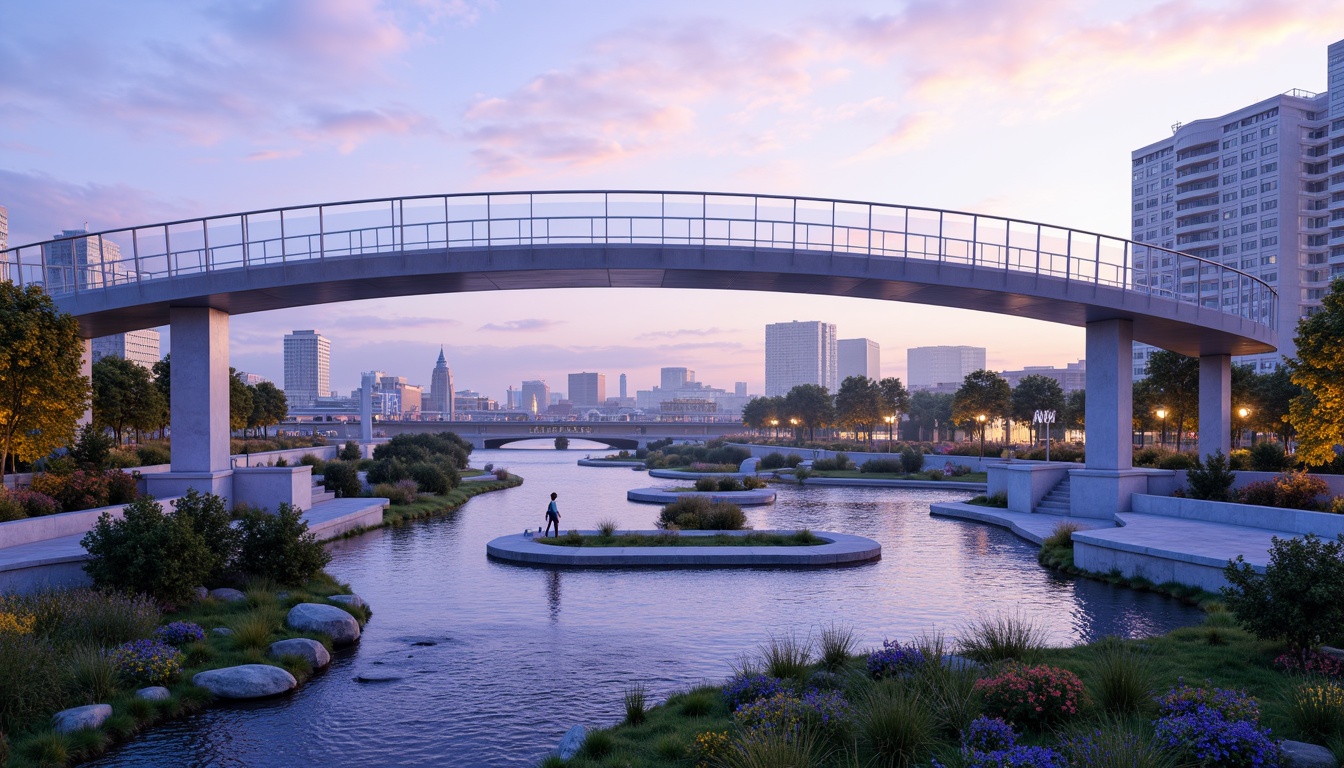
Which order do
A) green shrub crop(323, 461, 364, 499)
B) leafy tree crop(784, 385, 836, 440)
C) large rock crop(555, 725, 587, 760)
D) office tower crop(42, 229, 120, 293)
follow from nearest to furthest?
large rock crop(555, 725, 587, 760) → office tower crop(42, 229, 120, 293) → green shrub crop(323, 461, 364, 499) → leafy tree crop(784, 385, 836, 440)

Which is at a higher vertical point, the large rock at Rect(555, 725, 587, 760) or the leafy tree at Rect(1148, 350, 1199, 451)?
the leafy tree at Rect(1148, 350, 1199, 451)

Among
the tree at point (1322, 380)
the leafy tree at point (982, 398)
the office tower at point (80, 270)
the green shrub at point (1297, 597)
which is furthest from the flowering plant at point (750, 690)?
the leafy tree at point (982, 398)

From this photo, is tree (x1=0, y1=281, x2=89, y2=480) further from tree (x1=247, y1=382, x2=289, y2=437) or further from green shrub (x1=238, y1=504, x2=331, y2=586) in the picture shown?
tree (x1=247, y1=382, x2=289, y2=437)

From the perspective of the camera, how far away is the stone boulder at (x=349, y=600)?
1592 centimetres

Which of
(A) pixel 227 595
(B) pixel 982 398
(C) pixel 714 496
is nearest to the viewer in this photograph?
(A) pixel 227 595

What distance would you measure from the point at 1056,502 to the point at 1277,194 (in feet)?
320

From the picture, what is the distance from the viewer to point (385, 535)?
27438mm

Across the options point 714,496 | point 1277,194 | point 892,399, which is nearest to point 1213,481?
point 714,496

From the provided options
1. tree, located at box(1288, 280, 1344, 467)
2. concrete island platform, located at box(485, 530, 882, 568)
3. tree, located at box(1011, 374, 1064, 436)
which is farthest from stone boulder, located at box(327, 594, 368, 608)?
tree, located at box(1011, 374, 1064, 436)

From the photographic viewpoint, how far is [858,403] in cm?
8050

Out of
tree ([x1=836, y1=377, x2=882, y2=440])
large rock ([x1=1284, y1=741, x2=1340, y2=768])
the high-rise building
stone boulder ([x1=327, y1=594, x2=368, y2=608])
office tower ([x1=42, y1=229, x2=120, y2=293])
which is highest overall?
the high-rise building

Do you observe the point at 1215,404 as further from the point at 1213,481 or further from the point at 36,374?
the point at 36,374

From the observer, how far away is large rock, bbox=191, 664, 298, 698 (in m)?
11.4

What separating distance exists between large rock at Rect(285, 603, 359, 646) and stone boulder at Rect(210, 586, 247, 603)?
5.91 feet
